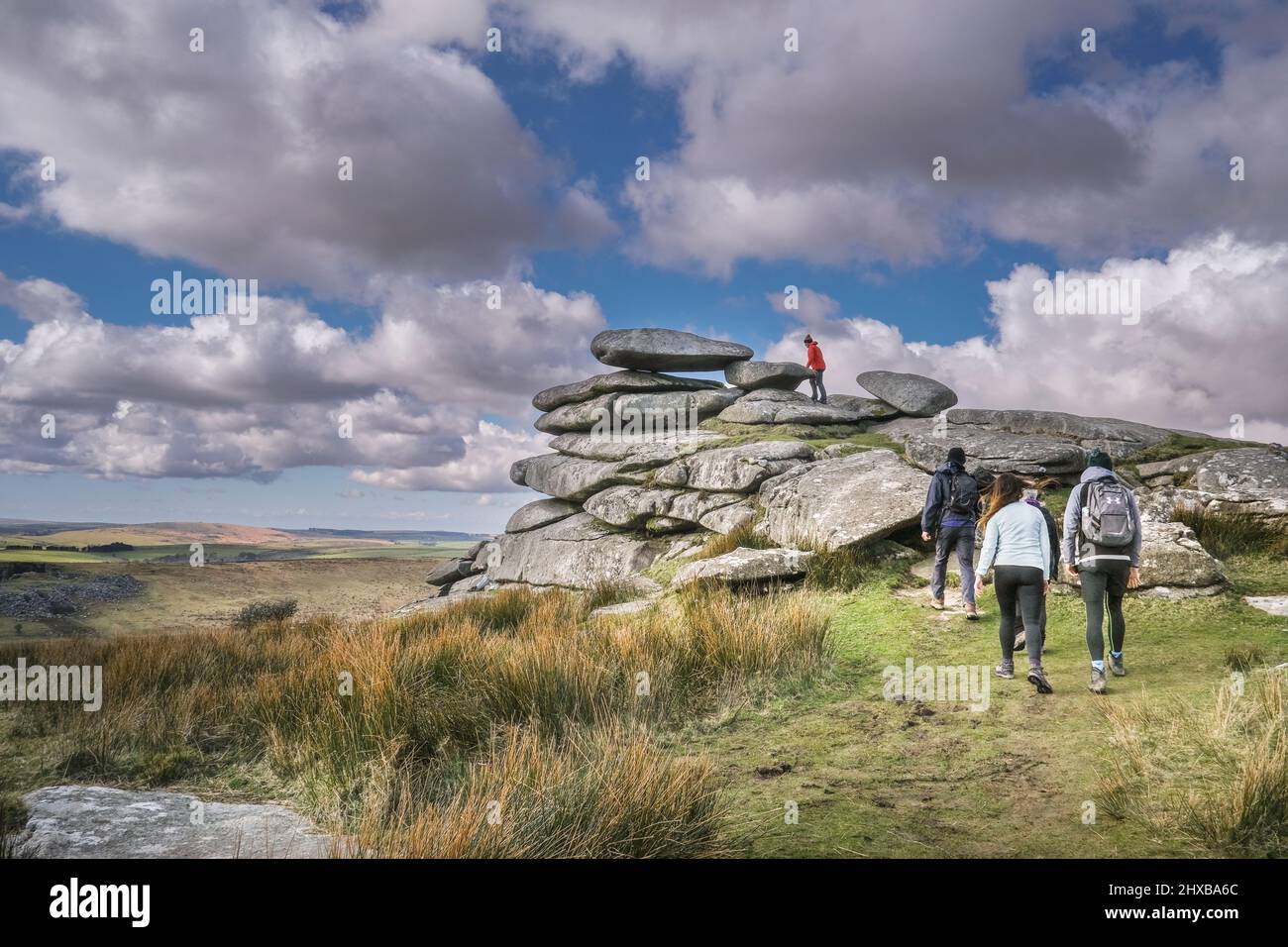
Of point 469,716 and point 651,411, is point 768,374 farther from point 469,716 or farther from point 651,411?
point 469,716

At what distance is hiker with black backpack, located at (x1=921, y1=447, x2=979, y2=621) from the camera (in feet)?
31.9

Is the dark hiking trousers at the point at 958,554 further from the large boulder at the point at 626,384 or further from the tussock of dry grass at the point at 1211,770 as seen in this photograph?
the large boulder at the point at 626,384

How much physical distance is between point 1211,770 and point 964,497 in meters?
5.92

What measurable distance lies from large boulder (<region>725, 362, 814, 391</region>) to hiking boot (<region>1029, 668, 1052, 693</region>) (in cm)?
1608

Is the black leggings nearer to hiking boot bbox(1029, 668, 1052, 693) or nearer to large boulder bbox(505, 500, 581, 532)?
hiking boot bbox(1029, 668, 1052, 693)

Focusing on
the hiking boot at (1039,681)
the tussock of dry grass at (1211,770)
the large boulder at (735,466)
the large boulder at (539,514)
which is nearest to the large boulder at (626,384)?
the large boulder at (539,514)

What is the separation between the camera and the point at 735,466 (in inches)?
637

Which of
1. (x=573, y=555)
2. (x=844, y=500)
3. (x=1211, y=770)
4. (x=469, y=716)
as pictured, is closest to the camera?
(x=1211, y=770)

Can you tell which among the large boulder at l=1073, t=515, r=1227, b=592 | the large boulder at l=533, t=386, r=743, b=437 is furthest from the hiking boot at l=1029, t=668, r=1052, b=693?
the large boulder at l=533, t=386, r=743, b=437

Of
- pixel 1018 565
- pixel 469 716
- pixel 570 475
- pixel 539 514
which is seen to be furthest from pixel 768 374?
pixel 469 716

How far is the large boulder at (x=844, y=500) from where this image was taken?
39.1ft
